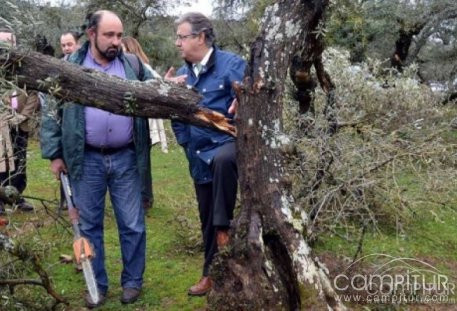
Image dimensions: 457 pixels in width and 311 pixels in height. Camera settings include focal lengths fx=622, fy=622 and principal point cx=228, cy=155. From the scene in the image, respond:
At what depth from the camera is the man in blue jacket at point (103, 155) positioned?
15.8 ft

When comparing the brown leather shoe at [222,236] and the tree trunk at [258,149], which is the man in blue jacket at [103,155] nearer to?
the tree trunk at [258,149]

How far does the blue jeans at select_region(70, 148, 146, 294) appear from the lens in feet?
16.2

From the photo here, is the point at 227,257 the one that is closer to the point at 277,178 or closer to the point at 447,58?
the point at 277,178

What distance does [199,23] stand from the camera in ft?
15.9

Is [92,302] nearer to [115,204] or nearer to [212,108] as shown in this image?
[115,204]

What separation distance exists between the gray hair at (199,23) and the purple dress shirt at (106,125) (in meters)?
0.65

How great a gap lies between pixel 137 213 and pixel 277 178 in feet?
4.71

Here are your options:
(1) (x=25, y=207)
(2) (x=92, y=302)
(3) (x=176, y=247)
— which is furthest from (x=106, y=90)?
(1) (x=25, y=207)

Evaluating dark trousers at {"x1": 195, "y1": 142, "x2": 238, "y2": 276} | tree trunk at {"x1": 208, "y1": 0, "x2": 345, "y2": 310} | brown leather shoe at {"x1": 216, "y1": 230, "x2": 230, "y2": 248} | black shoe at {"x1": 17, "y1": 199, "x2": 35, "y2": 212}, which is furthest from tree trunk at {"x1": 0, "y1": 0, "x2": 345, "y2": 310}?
black shoe at {"x1": 17, "y1": 199, "x2": 35, "y2": 212}

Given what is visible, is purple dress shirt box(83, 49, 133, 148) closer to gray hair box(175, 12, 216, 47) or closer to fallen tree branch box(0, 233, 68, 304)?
gray hair box(175, 12, 216, 47)

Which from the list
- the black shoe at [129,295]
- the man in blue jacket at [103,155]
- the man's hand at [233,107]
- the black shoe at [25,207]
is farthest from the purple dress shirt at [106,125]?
the black shoe at [25,207]

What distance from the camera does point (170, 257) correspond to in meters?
6.41

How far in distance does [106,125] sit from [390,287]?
2530 millimetres

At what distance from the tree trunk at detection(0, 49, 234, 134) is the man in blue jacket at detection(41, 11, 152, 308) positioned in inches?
21.1
